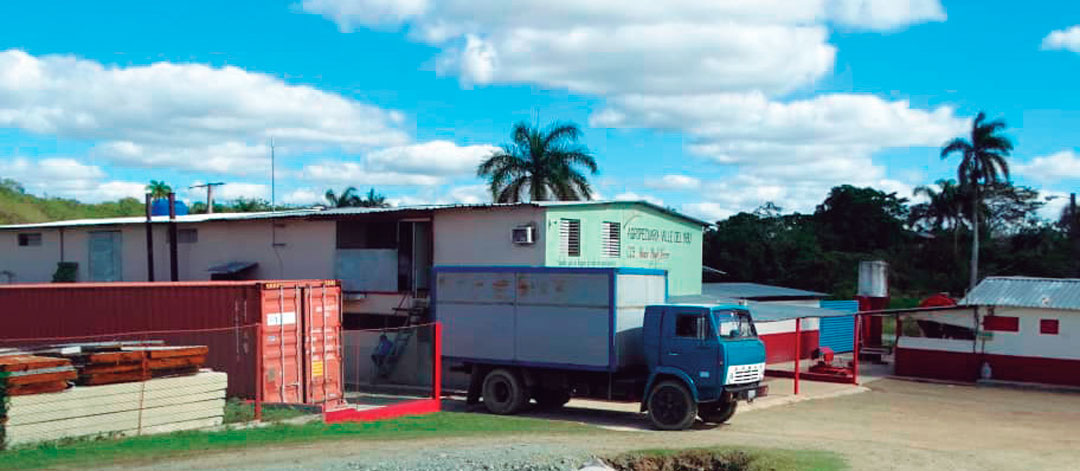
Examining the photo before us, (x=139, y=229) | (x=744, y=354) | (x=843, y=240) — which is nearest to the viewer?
(x=744, y=354)

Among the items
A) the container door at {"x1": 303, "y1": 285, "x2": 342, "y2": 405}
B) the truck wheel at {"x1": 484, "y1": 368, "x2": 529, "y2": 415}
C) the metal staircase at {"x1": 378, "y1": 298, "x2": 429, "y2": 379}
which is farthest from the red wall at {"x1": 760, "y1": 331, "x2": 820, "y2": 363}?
the container door at {"x1": 303, "y1": 285, "x2": 342, "y2": 405}

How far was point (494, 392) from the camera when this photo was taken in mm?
21266

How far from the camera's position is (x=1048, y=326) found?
27.9m

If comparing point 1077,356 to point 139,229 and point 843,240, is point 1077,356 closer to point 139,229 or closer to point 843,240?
point 139,229

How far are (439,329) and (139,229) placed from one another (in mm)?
18612

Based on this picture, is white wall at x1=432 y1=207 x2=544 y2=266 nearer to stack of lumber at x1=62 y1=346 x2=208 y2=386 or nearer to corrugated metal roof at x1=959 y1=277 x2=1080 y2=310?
stack of lumber at x1=62 y1=346 x2=208 y2=386

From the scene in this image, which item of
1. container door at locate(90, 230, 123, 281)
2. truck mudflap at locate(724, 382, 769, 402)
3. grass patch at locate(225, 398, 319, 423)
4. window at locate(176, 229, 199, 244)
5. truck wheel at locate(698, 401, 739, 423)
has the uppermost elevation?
window at locate(176, 229, 199, 244)

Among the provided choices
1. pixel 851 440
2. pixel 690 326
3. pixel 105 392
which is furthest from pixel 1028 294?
pixel 105 392

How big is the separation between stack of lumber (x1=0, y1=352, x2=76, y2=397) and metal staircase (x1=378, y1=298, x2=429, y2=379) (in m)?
12.6

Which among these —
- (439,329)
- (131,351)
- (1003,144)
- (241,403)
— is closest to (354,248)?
(439,329)

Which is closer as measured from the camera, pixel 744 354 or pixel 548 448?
pixel 548 448

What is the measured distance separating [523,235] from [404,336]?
14.7 ft

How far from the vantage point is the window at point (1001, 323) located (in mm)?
28500

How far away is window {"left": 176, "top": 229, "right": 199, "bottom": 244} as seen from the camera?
110ft
